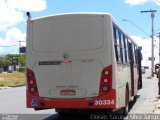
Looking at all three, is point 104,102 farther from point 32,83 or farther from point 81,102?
point 32,83

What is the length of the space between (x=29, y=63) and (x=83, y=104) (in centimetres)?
198

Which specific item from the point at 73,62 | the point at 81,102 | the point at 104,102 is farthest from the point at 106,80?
the point at 73,62

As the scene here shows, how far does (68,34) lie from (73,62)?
0.78 metres

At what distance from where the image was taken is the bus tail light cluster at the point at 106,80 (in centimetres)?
1161

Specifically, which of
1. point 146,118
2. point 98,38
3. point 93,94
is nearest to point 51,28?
point 98,38

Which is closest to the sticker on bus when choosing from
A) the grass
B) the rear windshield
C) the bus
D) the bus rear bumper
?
the bus

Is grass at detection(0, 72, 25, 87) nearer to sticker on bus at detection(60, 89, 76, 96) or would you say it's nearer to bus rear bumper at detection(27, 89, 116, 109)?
bus rear bumper at detection(27, 89, 116, 109)

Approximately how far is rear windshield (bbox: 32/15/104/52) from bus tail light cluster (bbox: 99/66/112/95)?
2.23ft

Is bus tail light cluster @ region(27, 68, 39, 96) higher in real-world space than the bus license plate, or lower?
higher

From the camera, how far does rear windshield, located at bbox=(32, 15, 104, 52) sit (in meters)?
11.9

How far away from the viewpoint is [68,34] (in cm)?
1204

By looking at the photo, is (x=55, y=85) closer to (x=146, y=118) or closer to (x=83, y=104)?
(x=83, y=104)

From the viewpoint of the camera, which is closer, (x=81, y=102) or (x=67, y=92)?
(x=81, y=102)

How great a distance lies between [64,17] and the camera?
1212 cm
